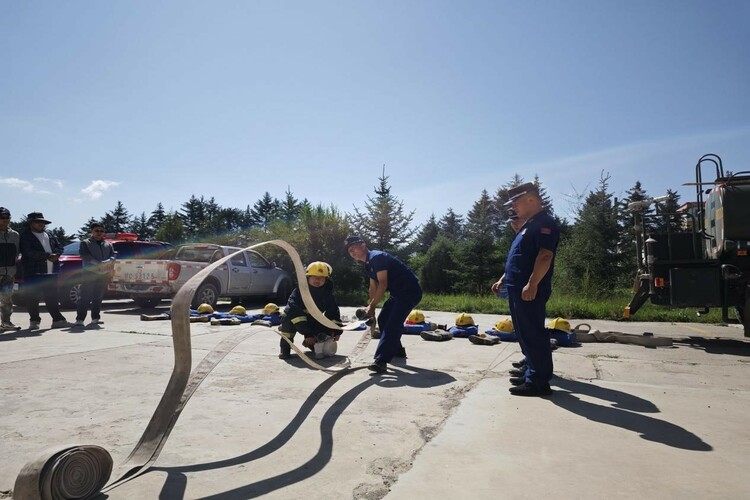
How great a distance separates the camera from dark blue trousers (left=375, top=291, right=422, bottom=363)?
4961mm

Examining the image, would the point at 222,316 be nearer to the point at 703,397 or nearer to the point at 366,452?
the point at 366,452

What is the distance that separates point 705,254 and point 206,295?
1012 cm

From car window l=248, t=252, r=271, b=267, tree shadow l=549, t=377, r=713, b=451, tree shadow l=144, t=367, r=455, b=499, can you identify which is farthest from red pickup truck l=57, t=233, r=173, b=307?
tree shadow l=549, t=377, r=713, b=451

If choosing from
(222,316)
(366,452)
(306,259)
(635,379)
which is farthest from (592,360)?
(306,259)

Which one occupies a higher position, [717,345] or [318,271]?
[318,271]

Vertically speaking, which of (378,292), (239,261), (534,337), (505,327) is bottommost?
(505,327)

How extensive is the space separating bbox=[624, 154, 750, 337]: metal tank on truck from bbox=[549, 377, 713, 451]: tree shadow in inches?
142

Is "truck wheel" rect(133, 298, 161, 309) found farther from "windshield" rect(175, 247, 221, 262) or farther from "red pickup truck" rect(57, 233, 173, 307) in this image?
"windshield" rect(175, 247, 221, 262)

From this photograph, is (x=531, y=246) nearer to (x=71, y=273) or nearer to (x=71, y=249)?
(x=71, y=273)

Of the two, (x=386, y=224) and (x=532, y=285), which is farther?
(x=386, y=224)

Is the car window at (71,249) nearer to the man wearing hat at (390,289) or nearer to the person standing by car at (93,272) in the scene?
the person standing by car at (93,272)

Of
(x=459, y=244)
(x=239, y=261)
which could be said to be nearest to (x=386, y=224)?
(x=459, y=244)

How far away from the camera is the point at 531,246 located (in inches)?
165

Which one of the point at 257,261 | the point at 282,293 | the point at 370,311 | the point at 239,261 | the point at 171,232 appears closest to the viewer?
the point at 370,311
